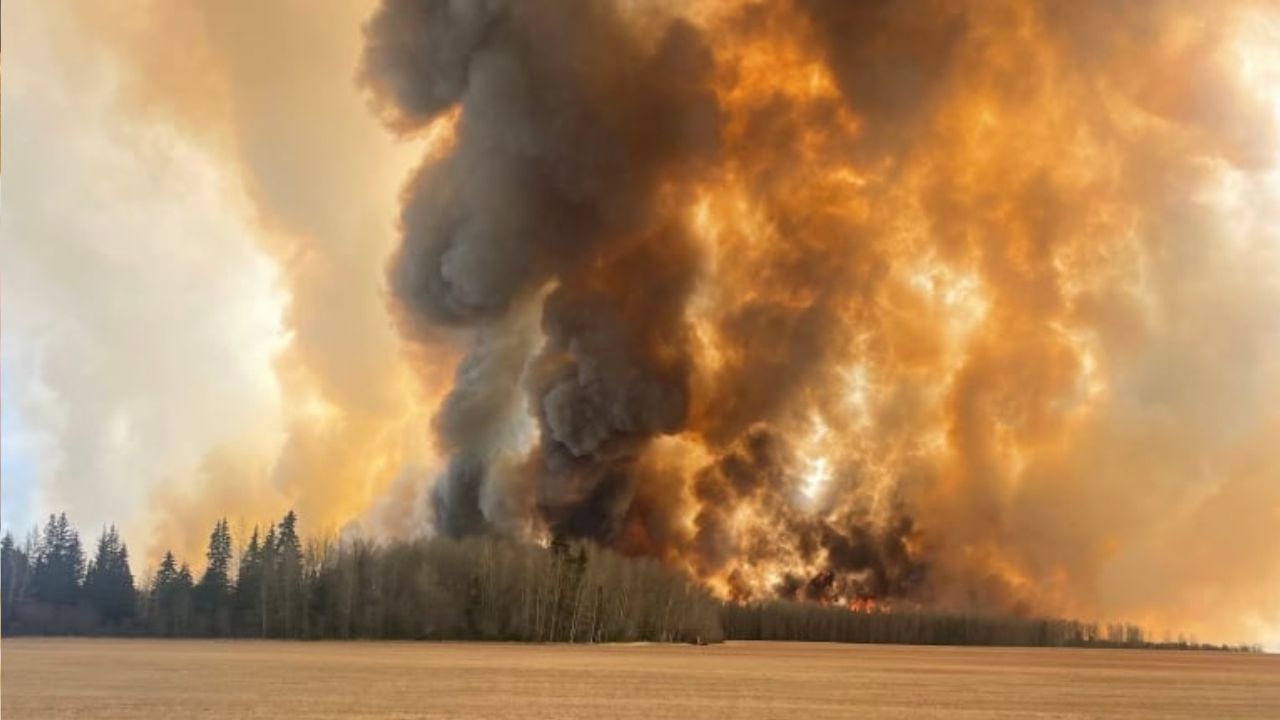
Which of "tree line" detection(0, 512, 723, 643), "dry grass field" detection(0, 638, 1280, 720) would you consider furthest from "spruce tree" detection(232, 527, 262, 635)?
"dry grass field" detection(0, 638, 1280, 720)

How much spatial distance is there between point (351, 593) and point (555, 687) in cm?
4301

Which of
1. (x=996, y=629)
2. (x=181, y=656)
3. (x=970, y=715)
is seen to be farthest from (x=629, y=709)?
(x=996, y=629)

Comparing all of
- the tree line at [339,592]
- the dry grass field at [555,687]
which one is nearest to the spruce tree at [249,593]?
the tree line at [339,592]

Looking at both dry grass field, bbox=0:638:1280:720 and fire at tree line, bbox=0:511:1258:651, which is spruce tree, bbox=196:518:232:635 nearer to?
fire at tree line, bbox=0:511:1258:651

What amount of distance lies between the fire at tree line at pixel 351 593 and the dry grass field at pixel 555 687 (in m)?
16.0

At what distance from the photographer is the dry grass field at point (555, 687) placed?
30422mm

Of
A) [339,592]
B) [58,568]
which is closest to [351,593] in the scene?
[339,592]

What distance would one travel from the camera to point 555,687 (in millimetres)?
38094

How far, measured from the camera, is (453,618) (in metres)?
80.6

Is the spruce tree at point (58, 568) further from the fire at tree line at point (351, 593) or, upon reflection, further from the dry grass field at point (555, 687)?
the dry grass field at point (555, 687)

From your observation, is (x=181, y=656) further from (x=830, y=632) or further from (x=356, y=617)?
(x=830, y=632)

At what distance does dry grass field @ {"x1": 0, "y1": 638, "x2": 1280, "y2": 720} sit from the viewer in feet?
99.8

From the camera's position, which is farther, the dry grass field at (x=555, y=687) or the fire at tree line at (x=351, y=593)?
the fire at tree line at (x=351, y=593)

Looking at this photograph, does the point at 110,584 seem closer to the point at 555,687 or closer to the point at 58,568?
the point at 58,568
